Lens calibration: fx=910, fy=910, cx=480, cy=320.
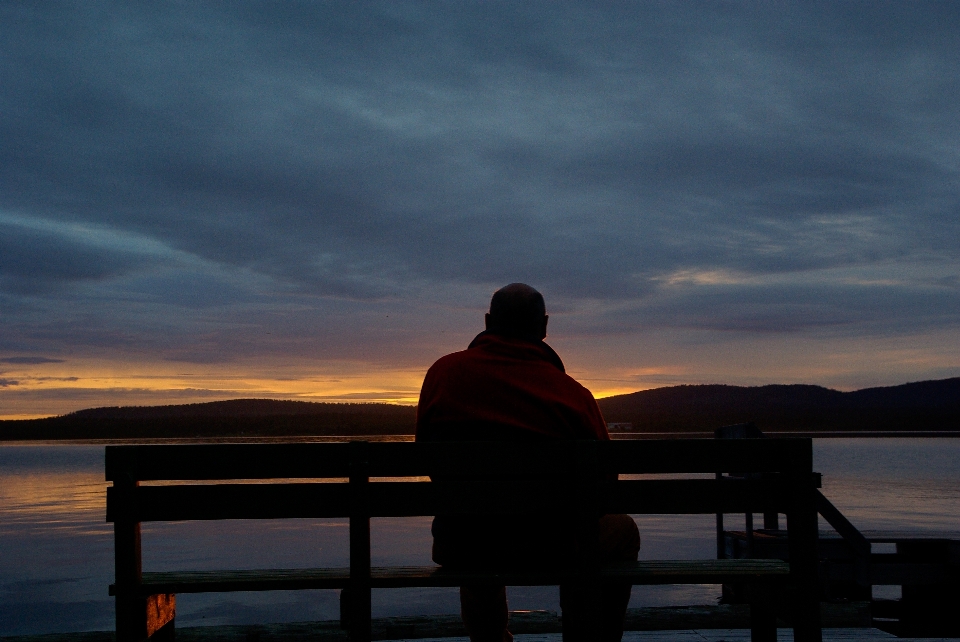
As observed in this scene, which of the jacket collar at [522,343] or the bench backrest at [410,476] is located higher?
the jacket collar at [522,343]

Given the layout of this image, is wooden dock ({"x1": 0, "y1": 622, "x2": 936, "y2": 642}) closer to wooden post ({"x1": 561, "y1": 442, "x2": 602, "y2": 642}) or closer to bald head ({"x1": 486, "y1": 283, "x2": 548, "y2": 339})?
wooden post ({"x1": 561, "y1": 442, "x2": 602, "y2": 642})

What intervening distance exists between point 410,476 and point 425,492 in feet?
0.32

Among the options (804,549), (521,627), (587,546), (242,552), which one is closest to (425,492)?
(587,546)

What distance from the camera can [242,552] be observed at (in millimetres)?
19750

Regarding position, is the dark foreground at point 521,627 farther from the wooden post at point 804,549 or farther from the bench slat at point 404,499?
the bench slat at point 404,499

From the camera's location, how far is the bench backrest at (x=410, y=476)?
11.4ft

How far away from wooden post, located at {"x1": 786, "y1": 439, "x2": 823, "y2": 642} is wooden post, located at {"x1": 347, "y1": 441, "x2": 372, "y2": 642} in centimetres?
167

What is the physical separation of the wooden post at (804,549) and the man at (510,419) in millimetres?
685

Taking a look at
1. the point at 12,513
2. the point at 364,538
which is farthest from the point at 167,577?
the point at 12,513

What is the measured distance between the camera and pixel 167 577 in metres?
3.69

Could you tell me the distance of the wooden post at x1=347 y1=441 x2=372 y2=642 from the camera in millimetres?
3484

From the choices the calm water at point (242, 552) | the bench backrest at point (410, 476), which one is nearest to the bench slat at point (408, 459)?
the bench backrest at point (410, 476)

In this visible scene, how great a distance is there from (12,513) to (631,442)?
2994 centimetres

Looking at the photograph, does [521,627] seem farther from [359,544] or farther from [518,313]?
[518,313]
